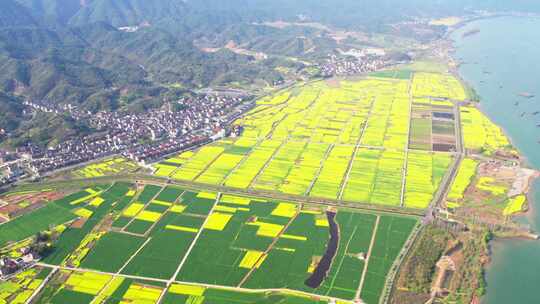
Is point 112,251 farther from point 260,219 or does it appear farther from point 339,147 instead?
point 339,147

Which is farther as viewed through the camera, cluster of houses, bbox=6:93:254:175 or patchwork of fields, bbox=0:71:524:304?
cluster of houses, bbox=6:93:254:175

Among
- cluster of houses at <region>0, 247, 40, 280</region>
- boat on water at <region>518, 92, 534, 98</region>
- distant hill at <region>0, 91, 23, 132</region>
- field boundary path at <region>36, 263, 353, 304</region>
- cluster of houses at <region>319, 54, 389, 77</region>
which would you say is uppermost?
cluster of houses at <region>319, 54, 389, 77</region>

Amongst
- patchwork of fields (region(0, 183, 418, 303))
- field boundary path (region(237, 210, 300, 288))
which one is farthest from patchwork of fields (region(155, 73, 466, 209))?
field boundary path (region(237, 210, 300, 288))

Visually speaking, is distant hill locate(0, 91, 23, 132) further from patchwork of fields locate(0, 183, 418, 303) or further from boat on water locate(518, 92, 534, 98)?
boat on water locate(518, 92, 534, 98)

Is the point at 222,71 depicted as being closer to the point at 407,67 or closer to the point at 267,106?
the point at 267,106

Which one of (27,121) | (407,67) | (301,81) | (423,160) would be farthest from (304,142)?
(407,67)

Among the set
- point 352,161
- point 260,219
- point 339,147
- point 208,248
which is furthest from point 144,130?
point 208,248

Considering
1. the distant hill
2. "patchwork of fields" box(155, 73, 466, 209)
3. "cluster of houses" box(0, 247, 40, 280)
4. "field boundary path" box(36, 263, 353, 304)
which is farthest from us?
the distant hill
